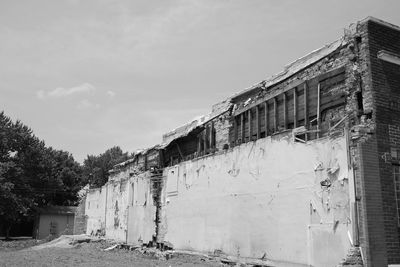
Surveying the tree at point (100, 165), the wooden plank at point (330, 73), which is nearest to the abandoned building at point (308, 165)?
the wooden plank at point (330, 73)

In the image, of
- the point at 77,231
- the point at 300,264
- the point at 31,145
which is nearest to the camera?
the point at 300,264

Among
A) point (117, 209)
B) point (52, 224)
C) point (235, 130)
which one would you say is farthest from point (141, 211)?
point (52, 224)

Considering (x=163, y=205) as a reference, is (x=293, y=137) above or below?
above

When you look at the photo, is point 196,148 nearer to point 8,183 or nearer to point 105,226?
point 105,226

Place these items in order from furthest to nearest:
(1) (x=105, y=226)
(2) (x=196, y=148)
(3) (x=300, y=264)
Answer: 1. (1) (x=105, y=226)
2. (2) (x=196, y=148)
3. (3) (x=300, y=264)

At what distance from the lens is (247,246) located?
1244 centimetres

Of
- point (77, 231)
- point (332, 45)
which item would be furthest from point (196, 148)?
point (77, 231)

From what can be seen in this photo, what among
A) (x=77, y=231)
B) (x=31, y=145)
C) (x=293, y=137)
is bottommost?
(x=77, y=231)

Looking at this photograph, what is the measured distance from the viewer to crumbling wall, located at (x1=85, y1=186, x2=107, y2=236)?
91.3ft

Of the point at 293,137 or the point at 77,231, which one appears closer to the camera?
the point at 293,137

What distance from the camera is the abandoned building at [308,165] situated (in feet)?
30.6

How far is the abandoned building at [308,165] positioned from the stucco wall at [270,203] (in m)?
0.03

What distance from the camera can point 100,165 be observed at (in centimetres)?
5788

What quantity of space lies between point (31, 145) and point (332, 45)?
3836 cm
